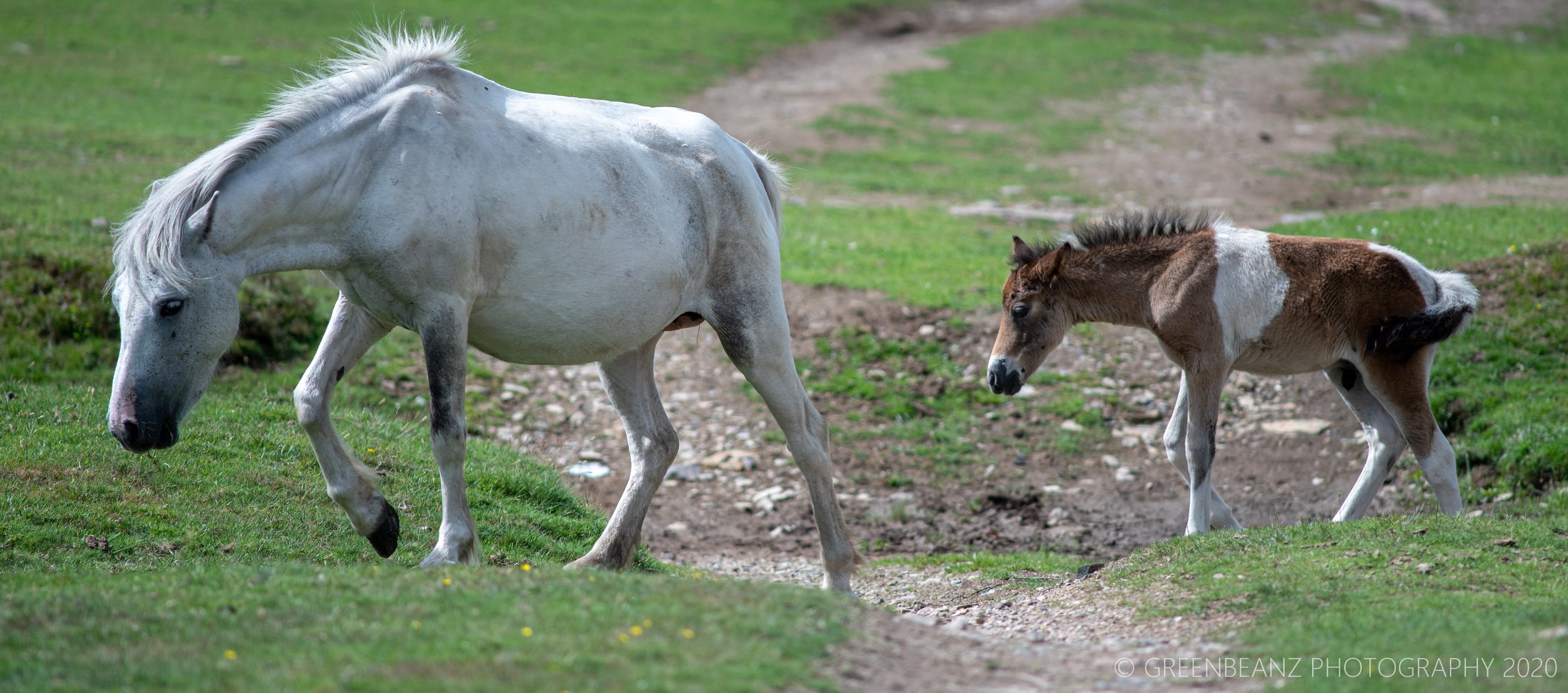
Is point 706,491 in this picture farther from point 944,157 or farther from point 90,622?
point 944,157

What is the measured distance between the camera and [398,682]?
3896 millimetres

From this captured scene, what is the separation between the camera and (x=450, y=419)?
586cm

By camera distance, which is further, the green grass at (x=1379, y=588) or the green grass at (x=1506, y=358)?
the green grass at (x=1506, y=358)

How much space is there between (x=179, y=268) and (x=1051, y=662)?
4226 mm

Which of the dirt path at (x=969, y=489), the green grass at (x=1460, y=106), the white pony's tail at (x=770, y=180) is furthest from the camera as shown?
the green grass at (x=1460, y=106)

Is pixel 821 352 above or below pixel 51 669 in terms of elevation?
below

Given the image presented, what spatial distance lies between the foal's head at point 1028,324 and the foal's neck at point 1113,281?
0.08m

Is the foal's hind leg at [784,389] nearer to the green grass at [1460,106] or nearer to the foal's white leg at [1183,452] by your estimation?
the foal's white leg at [1183,452]

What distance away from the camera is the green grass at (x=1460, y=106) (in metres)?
21.1

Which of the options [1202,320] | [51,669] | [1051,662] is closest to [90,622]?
[51,669]

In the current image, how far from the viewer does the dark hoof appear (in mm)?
6164

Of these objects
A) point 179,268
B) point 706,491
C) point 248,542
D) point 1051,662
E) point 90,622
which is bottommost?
point 706,491

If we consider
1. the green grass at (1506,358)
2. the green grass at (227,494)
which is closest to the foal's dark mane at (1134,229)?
the green grass at (1506,358)

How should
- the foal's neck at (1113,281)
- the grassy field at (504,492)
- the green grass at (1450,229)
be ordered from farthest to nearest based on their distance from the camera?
the green grass at (1450,229) < the foal's neck at (1113,281) < the grassy field at (504,492)
